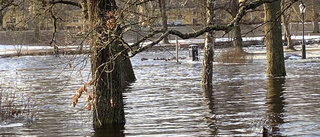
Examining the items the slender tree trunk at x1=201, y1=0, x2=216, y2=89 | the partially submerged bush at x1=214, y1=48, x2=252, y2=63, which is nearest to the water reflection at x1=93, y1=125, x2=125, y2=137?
the slender tree trunk at x1=201, y1=0, x2=216, y2=89

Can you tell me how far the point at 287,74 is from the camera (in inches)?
1005

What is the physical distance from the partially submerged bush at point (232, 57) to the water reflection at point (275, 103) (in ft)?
37.3

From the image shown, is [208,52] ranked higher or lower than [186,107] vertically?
higher

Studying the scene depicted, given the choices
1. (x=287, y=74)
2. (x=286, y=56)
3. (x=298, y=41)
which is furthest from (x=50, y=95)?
(x=298, y=41)

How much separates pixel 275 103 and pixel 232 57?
60.6 ft

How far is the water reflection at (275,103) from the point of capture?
12.9m

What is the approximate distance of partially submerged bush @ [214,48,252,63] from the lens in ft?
113

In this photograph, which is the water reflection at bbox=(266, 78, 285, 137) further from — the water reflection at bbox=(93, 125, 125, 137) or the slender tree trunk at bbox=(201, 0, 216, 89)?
the water reflection at bbox=(93, 125, 125, 137)

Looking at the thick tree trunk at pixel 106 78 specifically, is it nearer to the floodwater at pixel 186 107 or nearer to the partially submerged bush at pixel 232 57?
the floodwater at pixel 186 107

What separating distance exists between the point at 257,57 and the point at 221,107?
74.2 ft

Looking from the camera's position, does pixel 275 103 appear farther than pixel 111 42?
Yes

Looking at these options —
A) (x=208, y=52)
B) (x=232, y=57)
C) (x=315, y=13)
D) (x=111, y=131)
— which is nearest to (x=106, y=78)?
(x=111, y=131)

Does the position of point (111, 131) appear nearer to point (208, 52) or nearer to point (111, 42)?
point (111, 42)

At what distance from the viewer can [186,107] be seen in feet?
54.1
